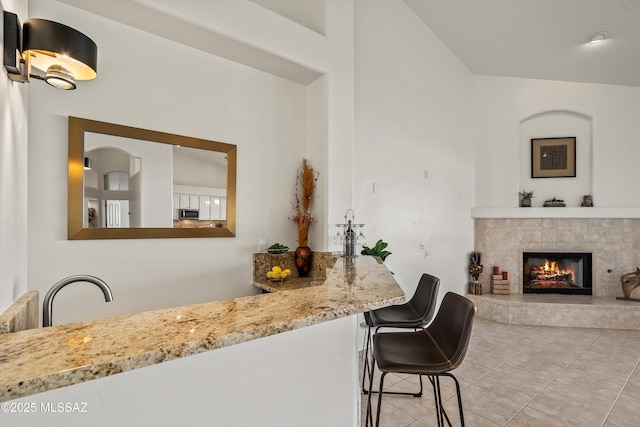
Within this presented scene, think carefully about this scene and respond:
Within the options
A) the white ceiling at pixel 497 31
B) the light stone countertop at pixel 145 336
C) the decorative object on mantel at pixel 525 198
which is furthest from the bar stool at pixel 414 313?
the decorative object on mantel at pixel 525 198

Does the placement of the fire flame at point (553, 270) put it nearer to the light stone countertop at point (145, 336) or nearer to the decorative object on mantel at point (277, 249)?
the decorative object on mantel at point (277, 249)

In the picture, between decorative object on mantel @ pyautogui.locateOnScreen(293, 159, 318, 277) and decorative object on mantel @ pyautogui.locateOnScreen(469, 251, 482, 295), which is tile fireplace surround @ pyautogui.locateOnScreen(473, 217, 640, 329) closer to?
decorative object on mantel @ pyautogui.locateOnScreen(469, 251, 482, 295)

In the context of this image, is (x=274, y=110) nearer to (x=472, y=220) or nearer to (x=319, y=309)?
(x=319, y=309)

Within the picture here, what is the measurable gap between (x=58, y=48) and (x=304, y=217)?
6.37 ft

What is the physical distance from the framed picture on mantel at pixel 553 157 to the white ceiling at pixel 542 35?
0.88 metres

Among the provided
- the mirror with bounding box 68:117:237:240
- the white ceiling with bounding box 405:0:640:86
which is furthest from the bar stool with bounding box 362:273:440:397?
the white ceiling with bounding box 405:0:640:86

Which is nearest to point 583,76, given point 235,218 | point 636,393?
point 636,393

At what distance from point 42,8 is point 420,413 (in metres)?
3.36

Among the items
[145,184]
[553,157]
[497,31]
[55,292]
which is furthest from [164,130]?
[553,157]

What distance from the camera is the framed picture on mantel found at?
4.82 metres

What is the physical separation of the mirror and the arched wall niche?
14.5ft

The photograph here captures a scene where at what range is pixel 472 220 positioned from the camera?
16.4 ft

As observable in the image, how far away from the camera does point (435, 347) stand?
1724 millimetres

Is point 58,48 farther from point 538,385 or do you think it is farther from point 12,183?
point 538,385
